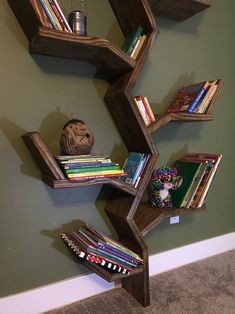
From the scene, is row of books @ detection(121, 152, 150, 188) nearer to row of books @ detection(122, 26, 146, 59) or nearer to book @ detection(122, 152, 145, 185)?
book @ detection(122, 152, 145, 185)

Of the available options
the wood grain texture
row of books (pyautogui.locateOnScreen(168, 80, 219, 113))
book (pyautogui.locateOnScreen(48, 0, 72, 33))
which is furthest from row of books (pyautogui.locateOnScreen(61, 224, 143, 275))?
book (pyautogui.locateOnScreen(48, 0, 72, 33))

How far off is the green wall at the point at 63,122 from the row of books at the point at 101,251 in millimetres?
108

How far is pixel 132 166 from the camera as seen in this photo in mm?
1330

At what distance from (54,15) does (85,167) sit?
2.02 feet

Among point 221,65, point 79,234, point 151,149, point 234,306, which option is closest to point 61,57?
point 151,149

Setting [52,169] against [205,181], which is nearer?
[52,169]

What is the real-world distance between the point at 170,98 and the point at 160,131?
211 millimetres

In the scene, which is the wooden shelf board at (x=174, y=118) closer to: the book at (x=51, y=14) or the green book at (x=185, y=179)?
the green book at (x=185, y=179)

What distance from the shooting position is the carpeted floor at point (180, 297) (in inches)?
50.4

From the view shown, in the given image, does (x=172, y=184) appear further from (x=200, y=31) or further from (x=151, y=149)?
(x=200, y=31)

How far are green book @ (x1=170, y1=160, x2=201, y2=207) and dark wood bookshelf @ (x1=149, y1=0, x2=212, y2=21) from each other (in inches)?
32.7

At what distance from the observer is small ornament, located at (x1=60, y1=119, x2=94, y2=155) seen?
1.12 metres

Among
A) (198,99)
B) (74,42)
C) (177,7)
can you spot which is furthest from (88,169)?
(177,7)

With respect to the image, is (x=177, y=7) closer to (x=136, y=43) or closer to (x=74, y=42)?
(x=136, y=43)
